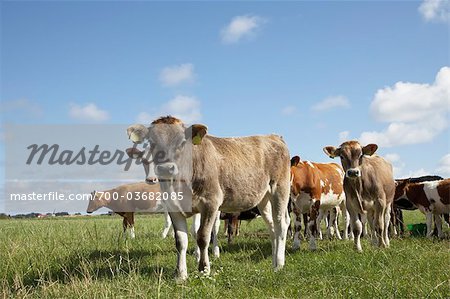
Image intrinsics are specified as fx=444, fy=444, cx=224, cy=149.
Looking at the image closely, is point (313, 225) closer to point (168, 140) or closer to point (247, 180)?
point (247, 180)

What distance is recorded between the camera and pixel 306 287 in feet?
19.6

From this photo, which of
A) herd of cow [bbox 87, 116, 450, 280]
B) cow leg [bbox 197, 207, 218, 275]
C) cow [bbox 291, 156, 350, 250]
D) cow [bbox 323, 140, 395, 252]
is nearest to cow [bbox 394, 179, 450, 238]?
→ herd of cow [bbox 87, 116, 450, 280]

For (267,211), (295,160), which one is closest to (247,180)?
(267,211)

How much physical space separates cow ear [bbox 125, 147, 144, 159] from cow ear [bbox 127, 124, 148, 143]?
0.78ft

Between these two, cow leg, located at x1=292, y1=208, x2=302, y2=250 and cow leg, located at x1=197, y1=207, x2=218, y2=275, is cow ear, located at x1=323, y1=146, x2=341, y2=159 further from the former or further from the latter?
cow leg, located at x1=197, y1=207, x2=218, y2=275

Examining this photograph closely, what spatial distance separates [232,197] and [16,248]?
15.1ft

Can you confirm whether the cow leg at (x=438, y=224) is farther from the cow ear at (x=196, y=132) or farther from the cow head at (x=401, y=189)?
the cow ear at (x=196, y=132)

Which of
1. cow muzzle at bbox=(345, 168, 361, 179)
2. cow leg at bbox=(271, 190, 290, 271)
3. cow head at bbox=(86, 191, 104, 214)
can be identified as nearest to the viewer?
cow leg at bbox=(271, 190, 290, 271)

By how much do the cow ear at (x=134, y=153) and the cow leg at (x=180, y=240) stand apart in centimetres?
115

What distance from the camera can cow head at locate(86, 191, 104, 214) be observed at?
21.3m

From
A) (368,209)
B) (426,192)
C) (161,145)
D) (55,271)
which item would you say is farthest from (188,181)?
(426,192)

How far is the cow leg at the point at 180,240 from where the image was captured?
7109 mm

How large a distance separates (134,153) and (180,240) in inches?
68.3

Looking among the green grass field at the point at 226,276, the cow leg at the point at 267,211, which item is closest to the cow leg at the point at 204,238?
the green grass field at the point at 226,276
